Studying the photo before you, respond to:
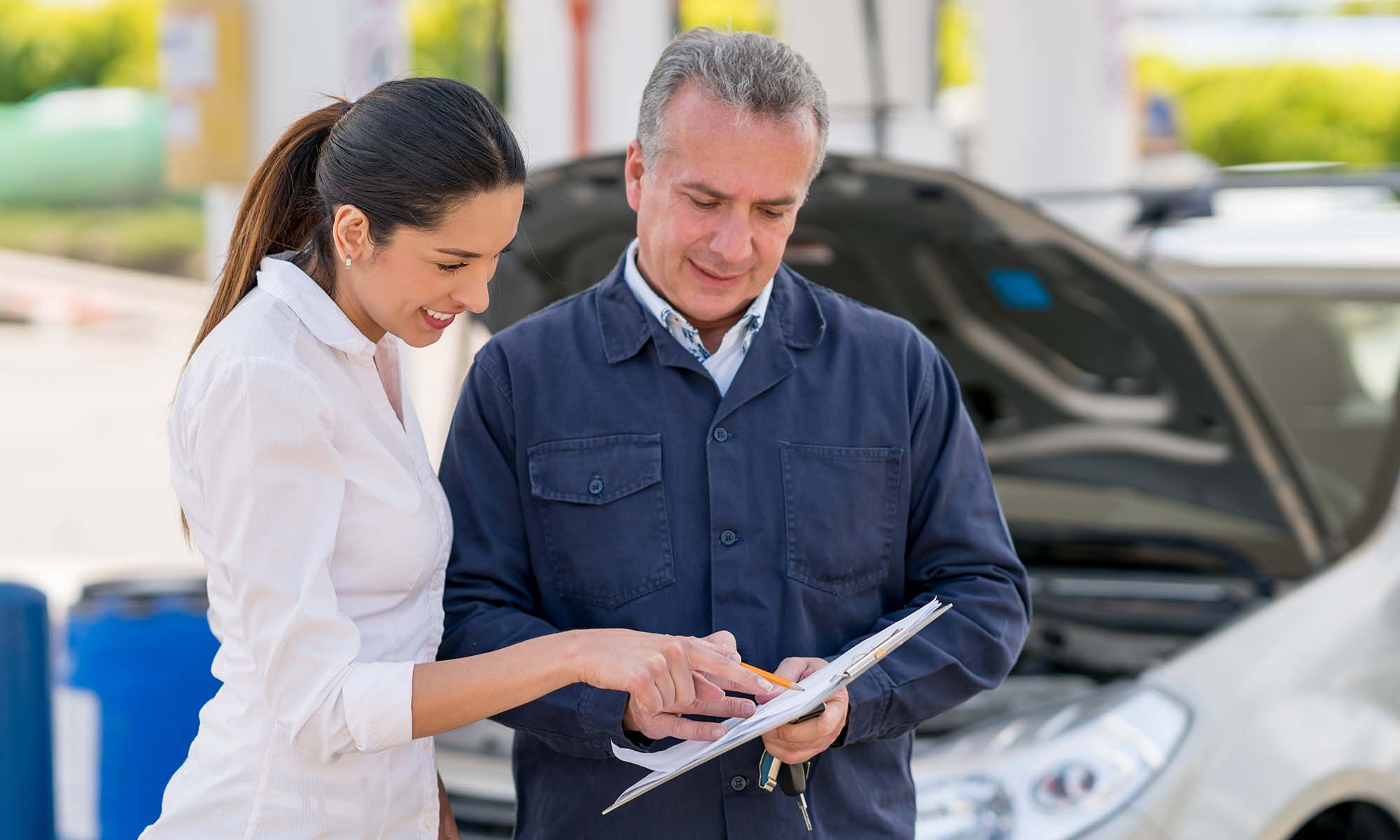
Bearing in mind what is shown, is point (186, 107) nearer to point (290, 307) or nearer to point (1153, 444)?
point (1153, 444)

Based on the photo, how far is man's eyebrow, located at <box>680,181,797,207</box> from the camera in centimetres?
180

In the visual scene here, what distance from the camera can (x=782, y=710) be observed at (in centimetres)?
151

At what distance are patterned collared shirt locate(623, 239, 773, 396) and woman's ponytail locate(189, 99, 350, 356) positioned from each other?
44 centimetres

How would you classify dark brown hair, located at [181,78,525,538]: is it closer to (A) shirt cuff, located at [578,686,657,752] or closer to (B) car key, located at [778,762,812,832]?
(A) shirt cuff, located at [578,686,657,752]

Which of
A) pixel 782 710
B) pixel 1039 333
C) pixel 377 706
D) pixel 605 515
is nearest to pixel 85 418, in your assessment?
pixel 1039 333

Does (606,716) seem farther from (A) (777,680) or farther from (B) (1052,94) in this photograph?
(B) (1052,94)

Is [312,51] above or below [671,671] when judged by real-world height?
above

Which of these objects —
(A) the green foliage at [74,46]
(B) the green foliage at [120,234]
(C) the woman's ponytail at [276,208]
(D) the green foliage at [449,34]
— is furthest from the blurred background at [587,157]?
(A) the green foliage at [74,46]

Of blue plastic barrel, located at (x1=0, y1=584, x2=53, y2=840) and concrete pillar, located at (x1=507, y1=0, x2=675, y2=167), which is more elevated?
concrete pillar, located at (x1=507, y1=0, x2=675, y2=167)

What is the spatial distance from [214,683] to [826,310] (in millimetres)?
1705

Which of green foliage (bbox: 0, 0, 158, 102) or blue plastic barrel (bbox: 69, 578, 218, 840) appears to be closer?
blue plastic barrel (bbox: 69, 578, 218, 840)

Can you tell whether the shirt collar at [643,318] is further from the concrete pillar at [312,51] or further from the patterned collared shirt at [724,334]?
the concrete pillar at [312,51]

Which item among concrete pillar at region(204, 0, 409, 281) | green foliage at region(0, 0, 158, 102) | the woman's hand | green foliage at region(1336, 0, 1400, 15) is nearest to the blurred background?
concrete pillar at region(204, 0, 409, 281)

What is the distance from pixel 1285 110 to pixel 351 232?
2452cm
